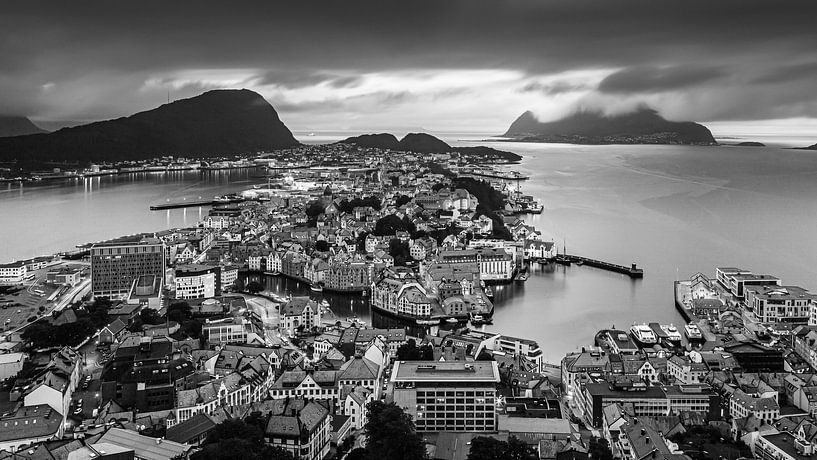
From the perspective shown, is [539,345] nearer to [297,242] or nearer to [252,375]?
[252,375]

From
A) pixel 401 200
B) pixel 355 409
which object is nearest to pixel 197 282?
pixel 355 409

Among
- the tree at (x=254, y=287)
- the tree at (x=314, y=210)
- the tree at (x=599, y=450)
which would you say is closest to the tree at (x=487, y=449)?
the tree at (x=599, y=450)

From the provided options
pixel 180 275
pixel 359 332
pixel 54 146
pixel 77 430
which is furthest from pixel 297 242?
pixel 54 146

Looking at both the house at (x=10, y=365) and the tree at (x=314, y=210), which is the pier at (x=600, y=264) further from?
the house at (x=10, y=365)

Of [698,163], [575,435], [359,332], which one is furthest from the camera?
[698,163]

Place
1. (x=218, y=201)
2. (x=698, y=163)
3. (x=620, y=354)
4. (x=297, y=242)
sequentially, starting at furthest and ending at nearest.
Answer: (x=698, y=163) < (x=218, y=201) < (x=297, y=242) < (x=620, y=354)

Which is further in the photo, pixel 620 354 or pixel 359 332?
pixel 359 332
